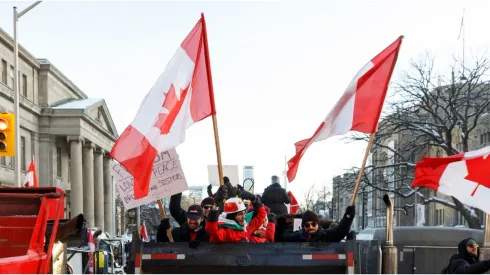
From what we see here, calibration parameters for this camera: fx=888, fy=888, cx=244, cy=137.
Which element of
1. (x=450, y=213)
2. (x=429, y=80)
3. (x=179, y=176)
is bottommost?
(x=450, y=213)

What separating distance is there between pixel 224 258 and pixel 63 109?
7325 cm

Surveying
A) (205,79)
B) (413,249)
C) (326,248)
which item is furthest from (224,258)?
(413,249)

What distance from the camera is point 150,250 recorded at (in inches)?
310

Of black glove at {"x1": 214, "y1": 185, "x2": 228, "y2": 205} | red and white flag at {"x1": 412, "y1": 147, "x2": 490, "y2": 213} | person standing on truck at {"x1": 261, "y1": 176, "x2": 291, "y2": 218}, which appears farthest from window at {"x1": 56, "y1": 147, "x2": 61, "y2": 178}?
red and white flag at {"x1": 412, "y1": 147, "x2": 490, "y2": 213}

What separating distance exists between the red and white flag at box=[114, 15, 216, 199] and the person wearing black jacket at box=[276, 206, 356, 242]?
177cm

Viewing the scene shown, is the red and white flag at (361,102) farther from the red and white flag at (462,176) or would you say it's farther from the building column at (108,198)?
the building column at (108,198)

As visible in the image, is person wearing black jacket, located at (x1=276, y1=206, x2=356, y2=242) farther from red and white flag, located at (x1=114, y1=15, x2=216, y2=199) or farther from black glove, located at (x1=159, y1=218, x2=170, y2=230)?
red and white flag, located at (x1=114, y1=15, x2=216, y2=199)

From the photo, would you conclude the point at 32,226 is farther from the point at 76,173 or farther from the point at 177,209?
the point at 76,173

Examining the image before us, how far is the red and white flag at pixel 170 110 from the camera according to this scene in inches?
374

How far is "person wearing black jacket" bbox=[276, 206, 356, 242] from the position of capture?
8180mm

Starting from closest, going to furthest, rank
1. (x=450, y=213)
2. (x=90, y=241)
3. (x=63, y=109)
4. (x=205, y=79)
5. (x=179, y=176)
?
(x=179, y=176), (x=205, y=79), (x=90, y=241), (x=63, y=109), (x=450, y=213)

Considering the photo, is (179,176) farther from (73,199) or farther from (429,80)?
(73,199)

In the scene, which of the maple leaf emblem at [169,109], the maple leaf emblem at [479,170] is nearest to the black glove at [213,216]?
the maple leaf emblem at [169,109]

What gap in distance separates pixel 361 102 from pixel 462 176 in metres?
1.41
